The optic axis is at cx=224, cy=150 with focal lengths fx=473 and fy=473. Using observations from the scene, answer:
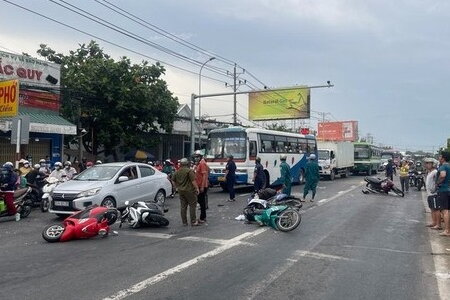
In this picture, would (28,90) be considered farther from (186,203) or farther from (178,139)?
(178,139)

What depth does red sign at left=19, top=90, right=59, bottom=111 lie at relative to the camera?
22.6 metres

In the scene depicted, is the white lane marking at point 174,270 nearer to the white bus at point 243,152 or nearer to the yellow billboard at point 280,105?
the white bus at point 243,152

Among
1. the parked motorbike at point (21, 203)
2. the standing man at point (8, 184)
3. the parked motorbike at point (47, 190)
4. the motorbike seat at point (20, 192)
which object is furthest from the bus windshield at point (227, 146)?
the standing man at point (8, 184)

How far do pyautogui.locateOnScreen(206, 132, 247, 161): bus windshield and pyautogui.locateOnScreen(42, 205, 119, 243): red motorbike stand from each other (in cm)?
1238

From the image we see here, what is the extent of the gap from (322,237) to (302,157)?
64.1ft

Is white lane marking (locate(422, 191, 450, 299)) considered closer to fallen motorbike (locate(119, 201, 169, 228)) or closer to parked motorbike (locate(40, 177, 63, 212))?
fallen motorbike (locate(119, 201, 169, 228))

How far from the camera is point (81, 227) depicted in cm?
1007

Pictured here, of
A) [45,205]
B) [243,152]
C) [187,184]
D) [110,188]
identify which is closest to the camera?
[187,184]

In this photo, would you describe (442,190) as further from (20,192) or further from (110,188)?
(20,192)

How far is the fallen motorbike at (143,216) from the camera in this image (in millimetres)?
11539

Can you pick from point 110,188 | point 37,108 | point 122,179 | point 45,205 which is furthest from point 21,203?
point 37,108

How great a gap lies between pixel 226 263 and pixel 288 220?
3.91 metres

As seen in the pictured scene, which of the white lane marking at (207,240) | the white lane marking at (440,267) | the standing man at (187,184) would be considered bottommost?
the white lane marking at (440,267)

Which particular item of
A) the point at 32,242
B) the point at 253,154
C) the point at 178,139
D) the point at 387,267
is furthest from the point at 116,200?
the point at 178,139
